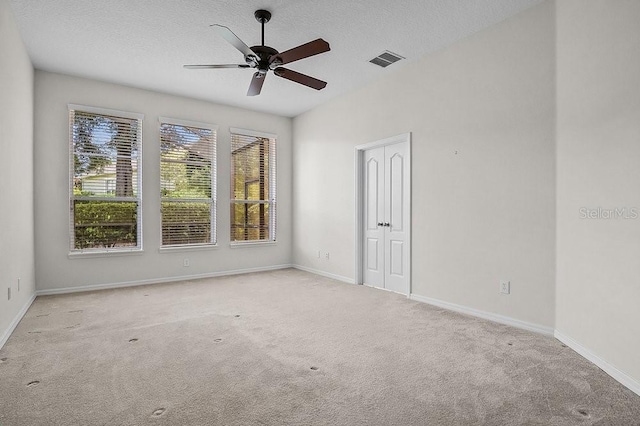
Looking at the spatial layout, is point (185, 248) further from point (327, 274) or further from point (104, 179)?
point (327, 274)

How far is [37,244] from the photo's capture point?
472cm

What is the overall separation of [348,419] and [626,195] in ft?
7.58

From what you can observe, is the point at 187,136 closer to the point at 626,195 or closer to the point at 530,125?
the point at 530,125

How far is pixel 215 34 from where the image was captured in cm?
381

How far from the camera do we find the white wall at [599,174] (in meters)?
2.31

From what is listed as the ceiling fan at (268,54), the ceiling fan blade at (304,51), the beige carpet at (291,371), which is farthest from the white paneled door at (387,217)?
the ceiling fan blade at (304,51)

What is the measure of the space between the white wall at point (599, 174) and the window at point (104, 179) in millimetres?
5492

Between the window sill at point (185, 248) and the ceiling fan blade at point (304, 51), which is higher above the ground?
the ceiling fan blade at point (304, 51)

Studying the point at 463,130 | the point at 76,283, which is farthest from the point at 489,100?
the point at 76,283

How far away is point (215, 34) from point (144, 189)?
280 centimetres

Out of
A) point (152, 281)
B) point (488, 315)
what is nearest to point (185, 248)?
point (152, 281)

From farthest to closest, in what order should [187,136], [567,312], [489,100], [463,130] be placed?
[187,136] → [463,130] → [489,100] → [567,312]

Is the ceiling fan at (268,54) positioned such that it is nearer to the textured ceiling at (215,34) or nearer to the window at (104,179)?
the textured ceiling at (215,34)

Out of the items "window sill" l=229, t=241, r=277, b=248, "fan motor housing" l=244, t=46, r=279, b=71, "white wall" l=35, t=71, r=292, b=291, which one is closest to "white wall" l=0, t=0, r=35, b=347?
"white wall" l=35, t=71, r=292, b=291
